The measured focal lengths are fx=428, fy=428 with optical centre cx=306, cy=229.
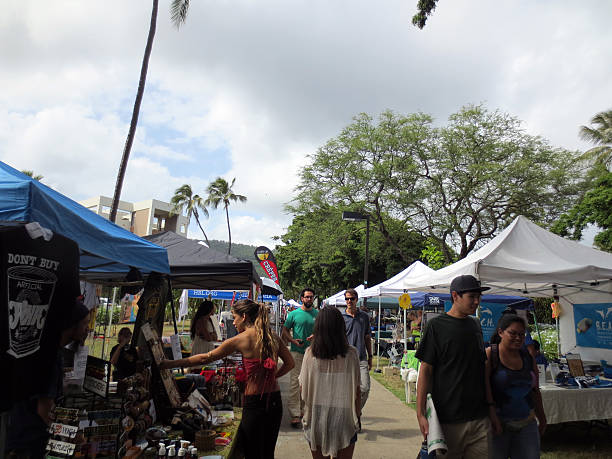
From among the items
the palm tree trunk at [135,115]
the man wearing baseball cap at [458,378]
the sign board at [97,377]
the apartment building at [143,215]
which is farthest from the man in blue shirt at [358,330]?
the apartment building at [143,215]

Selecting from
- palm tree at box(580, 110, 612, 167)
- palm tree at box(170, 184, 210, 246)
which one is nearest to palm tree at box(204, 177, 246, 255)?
palm tree at box(170, 184, 210, 246)

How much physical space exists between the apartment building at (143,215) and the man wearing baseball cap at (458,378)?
5330 cm

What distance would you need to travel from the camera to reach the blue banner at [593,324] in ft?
25.9

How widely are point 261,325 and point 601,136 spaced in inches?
1526

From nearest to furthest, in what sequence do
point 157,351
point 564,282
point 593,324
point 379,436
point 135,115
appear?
point 157,351 < point 379,436 < point 564,282 < point 593,324 < point 135,115

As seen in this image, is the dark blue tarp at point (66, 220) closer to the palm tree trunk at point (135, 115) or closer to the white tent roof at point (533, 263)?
the white tent roof at point (533, 263)

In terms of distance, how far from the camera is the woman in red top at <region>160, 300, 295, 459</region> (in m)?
3.36

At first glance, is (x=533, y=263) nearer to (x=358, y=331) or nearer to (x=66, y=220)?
(x=358, y=331)

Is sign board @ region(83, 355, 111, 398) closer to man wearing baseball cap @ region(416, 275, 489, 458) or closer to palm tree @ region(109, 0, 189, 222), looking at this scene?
man wearing baseball cap @ region(416, 275, 489, 458)

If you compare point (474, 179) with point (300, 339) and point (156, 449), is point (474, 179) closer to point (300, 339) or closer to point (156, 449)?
point (300, 339)

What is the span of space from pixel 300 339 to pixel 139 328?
9.05 ft

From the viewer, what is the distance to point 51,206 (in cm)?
307

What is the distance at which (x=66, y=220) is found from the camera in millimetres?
3254

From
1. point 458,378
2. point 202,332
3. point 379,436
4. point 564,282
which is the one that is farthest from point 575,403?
point 202,332
